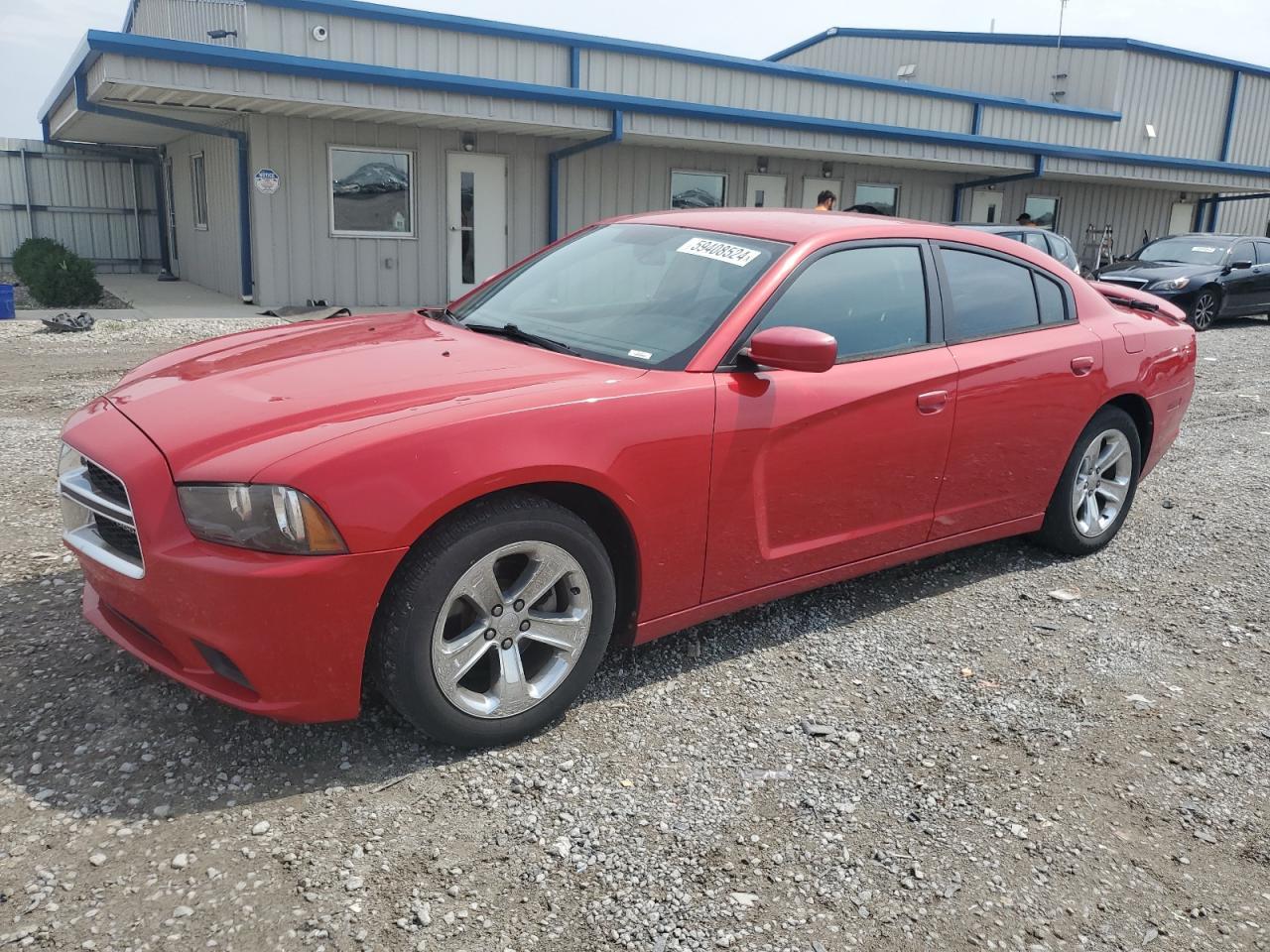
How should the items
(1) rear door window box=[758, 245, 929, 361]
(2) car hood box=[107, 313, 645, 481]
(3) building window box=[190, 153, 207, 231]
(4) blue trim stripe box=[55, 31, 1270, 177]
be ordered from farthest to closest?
(3) building window box=[190, 153, 207, 231] < (4) blue trim stripe box=[55, 31, 1270, 177] < (1) rear door window box=[758, 245, 929, 361] < (2) car hood box=[107, 313, 645, 481]

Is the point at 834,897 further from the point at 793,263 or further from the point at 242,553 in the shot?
the point at 793,263

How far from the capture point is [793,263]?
362 cm

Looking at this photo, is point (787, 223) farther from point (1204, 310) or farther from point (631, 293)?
point (1204, 310)

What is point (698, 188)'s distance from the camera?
58.2ft

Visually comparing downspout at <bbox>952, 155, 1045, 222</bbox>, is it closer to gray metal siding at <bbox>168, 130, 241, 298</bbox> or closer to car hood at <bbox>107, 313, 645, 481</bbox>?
gray metal siding at <bbox>168, 130, 241, 298</bbox>

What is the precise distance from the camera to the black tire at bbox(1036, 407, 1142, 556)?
15.4 ft

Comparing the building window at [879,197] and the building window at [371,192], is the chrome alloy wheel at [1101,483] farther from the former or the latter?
the building window at [879,197]

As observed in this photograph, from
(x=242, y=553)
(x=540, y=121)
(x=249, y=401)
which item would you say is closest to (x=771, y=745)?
(x=242, y=553)

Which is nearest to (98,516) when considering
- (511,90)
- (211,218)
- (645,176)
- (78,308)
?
(511,90)

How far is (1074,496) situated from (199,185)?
51.4ft

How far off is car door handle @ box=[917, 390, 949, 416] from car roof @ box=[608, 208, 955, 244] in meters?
0.67

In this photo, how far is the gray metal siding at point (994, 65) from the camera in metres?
25.0

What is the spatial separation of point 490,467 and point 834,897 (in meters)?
1.41

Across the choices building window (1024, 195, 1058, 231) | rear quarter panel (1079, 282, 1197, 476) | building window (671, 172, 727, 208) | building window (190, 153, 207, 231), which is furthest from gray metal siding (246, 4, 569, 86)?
building window (1024, 195, 1058, 231)
